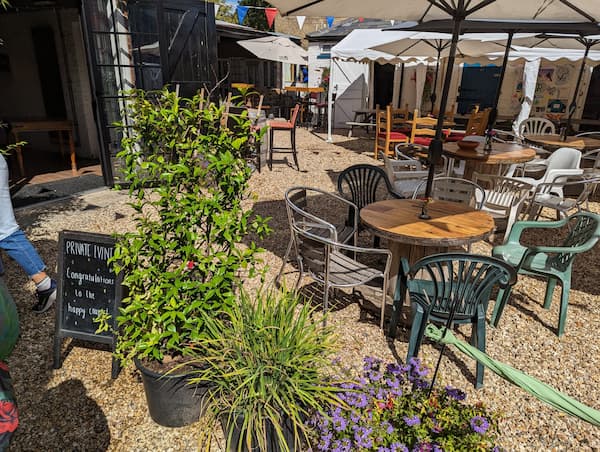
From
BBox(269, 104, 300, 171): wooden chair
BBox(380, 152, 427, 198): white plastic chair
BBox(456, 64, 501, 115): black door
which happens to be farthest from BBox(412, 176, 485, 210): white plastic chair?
BBox(456, 64, 501, 115): black door

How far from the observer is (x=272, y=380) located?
5.98 ft

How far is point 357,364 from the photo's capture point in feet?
8.77

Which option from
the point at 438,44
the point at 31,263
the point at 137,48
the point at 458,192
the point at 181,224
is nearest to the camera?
the point at 181,224

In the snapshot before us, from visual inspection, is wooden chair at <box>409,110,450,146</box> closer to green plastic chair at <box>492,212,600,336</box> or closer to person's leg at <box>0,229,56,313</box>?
green plastic chair at <box>492,212,600,336</box>

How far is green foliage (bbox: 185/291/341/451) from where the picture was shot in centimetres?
174

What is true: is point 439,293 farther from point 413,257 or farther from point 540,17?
point 540,17

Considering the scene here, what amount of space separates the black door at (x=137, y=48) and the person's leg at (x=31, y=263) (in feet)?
9.20

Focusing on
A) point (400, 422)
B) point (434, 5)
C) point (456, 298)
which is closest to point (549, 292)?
point (456, 298)

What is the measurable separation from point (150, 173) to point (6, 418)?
1412 mm

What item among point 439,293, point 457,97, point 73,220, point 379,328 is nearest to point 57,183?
point 73,220

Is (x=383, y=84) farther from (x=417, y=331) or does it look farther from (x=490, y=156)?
(x=417, y=331)

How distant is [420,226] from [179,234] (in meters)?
1.70

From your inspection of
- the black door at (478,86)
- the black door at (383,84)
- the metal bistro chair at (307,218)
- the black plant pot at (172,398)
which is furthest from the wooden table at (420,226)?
the black door at (383,84)

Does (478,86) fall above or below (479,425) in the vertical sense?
above
